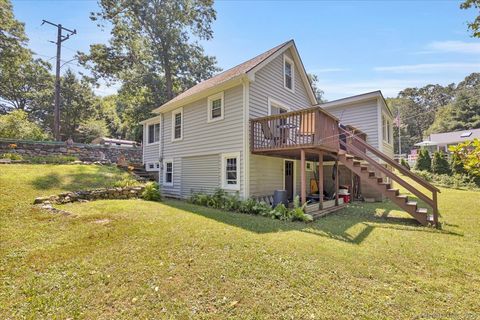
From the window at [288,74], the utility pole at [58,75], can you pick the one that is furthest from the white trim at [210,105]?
the utility pole at [58,75]

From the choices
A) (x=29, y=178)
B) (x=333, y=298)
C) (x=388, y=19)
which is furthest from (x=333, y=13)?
(x=29, y=178)

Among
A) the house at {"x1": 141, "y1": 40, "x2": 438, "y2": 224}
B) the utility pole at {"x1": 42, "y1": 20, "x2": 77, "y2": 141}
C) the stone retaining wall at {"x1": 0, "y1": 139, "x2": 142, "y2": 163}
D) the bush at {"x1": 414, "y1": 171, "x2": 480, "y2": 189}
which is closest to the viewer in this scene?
the house at {"x1": 141, "y1": 40, "x2": 438, "y2": 224}

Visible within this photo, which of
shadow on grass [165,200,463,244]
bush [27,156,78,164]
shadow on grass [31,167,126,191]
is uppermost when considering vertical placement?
bush [27,156,78,164]

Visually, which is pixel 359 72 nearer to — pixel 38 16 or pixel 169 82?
pixel 169 82

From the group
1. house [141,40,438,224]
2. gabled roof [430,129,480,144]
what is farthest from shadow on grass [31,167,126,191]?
gabled roof [430,129,480,144]

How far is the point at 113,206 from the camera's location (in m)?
7.45

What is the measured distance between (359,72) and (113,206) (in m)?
16.9

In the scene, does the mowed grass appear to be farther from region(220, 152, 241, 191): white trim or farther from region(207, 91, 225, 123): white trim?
region(207, 91, 225, 123): white trim

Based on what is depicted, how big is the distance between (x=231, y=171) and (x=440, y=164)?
19.3m

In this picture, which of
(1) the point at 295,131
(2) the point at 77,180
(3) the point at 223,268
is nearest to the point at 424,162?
(1) the point at 295,131

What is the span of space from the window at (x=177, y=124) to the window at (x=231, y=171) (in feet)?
12.8

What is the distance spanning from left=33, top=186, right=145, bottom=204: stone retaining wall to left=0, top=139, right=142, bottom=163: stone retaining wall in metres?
7.86

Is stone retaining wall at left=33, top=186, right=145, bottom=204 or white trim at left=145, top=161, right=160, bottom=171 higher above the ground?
white trim at left=145, top=161, right=160, bottom=171

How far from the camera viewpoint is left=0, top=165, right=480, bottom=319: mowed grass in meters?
2.99
